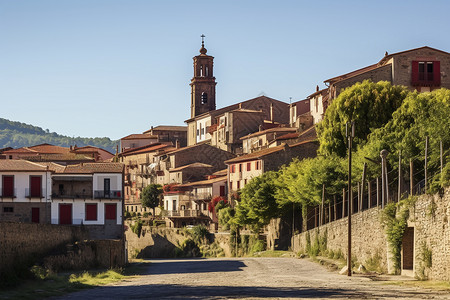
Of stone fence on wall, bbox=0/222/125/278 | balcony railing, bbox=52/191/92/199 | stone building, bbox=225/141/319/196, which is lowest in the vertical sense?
stone fence on wall, bbox=0/222/125/278

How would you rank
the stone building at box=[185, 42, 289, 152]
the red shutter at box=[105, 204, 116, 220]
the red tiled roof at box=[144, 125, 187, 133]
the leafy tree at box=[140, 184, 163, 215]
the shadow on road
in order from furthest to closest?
the red tiled roof at box=[144, 125, 187, 133] < the stone building at box=[185, 42, 289, 152] < the leafy tree at box=[140, 184, 163, 215] < the red shutter at box=[105, 204, 116, 220] < the shadow on road

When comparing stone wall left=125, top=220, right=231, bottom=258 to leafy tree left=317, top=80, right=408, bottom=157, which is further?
stone wall left=125, top=220, right=231, bottom=258

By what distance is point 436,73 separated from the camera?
285 feet

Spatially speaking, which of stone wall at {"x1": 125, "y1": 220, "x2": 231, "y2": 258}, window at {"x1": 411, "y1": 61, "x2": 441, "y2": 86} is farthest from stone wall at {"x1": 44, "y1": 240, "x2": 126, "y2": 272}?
stone wall at {"x1": 125, "y1": 220, "x2": 231, "y2": 258}

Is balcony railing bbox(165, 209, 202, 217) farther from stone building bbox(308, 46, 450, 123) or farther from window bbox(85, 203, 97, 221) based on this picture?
window bbox(85, 203, 97, 221)

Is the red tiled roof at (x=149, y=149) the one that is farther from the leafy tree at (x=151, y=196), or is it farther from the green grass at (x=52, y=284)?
the green grass at (x=52, y=284)

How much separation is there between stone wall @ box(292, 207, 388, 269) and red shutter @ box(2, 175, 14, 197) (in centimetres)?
2708

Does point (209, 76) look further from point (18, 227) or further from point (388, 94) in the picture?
point (18, 227)

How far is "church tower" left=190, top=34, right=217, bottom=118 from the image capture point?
168500mm

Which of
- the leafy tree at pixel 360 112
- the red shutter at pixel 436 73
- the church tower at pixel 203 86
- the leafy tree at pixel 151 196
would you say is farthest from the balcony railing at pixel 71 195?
the church tower at pixel 203 86

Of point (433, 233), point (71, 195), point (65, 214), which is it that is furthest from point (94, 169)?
point (433, 233)

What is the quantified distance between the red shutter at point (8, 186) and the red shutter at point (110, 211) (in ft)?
25.4

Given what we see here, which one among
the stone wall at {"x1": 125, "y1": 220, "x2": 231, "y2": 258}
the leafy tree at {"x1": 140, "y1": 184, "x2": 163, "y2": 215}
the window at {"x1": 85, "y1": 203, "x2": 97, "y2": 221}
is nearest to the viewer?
the window at {"x1": 85, "y1": 203, "x2": 97, "y2": 221}

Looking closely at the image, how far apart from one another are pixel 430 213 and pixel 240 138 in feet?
312
